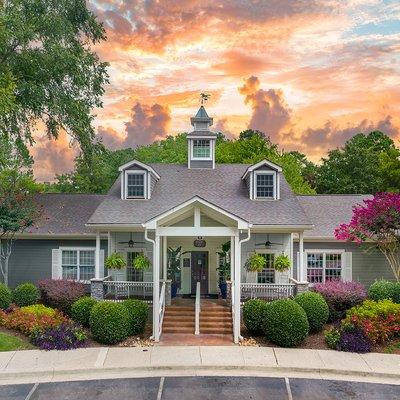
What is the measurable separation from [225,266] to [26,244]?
1003cm

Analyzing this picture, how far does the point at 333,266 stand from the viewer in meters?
23.5

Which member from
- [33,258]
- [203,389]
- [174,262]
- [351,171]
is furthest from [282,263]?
[351,171]

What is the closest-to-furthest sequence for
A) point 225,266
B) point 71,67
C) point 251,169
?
point 225,266 < point 251,169 < point 71,67

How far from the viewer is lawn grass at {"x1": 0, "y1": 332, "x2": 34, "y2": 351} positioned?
1623cm

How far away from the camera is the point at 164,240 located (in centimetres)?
2019

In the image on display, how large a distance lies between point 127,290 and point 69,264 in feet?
14.9

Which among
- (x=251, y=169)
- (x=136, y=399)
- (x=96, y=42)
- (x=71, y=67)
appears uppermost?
(x=96, y=42)

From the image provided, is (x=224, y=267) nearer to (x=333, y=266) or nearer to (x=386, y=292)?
(x=333, y=266)

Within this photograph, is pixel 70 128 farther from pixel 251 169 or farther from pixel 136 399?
pixel 136 399

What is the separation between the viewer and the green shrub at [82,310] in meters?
18.5

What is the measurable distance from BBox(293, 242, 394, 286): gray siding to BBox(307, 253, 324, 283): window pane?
0.55m

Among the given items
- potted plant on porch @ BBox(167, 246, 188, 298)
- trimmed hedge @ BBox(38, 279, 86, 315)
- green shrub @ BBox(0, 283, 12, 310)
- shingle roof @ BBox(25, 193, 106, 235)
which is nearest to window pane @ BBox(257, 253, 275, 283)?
potted plant on porch @ BBox(167, 246, 188, 298)

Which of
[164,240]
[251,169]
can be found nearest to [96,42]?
[251,169]

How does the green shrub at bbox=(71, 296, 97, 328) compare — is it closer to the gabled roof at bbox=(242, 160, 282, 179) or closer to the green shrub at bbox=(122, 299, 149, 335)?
the green shrub at bbox=(122, 299, 149, 335)
